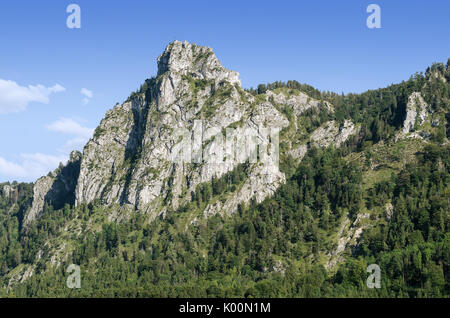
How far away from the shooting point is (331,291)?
166 m

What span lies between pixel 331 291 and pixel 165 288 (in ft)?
210
